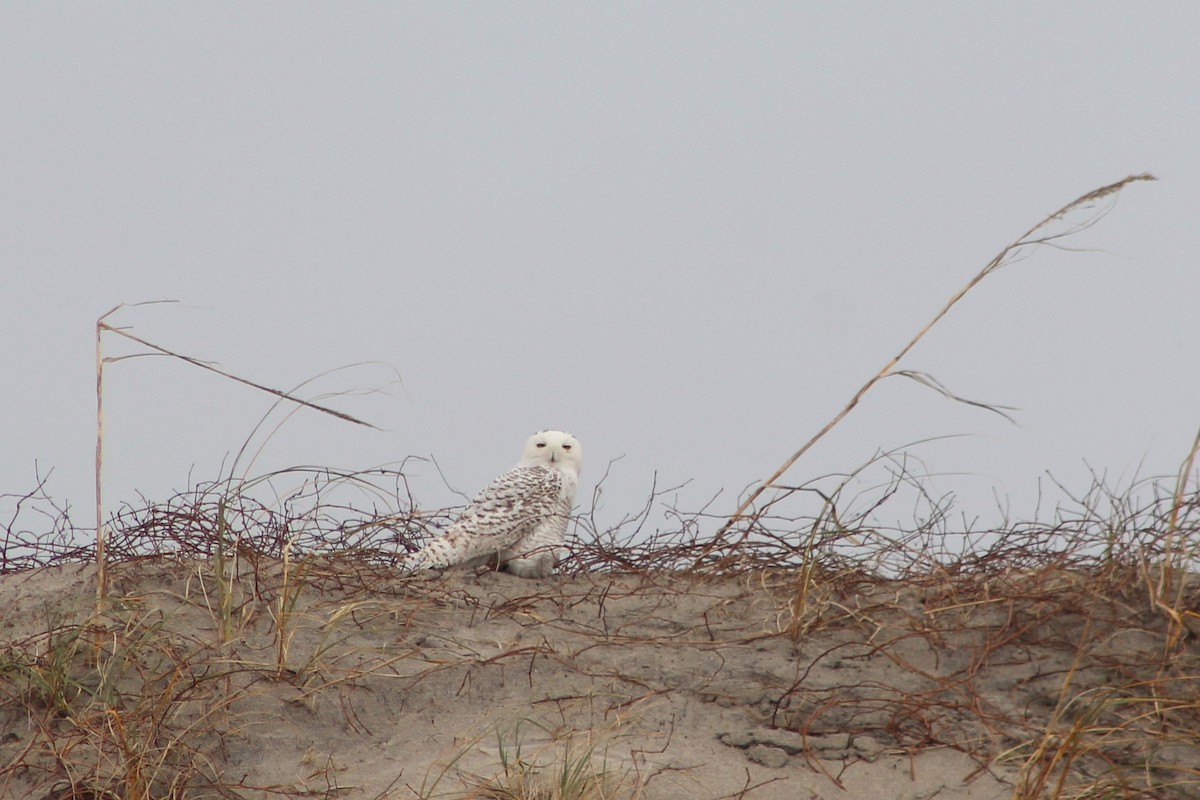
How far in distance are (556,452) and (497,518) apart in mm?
484

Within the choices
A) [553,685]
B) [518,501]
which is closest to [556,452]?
[518,501]

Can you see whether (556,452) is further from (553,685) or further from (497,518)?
(553,685)

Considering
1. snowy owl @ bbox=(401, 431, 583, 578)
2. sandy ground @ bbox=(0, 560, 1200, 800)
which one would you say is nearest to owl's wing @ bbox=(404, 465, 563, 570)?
snowy owl @ bbox=(401, 431, 583, 578)

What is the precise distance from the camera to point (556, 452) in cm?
584

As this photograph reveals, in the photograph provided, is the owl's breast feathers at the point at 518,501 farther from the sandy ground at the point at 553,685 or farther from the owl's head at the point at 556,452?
the sandy ground at the point at 553,685

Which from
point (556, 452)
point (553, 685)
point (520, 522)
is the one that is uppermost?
point (556, 452)

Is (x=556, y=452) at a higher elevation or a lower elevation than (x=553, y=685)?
higher

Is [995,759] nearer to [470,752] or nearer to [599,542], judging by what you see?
[470,752]

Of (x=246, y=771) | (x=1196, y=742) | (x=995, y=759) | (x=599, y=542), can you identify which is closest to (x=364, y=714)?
(x=246, y=771)

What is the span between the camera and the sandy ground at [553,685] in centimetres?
391

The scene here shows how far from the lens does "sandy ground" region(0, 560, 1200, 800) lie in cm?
391

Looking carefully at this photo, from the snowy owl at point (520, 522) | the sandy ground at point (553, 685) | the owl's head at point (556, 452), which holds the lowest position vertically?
the sandy ground at point (553, 685)

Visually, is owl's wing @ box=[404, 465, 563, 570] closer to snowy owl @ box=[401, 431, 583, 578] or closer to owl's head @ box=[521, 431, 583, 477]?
snowy owl @ box=[401, 431, 583, 578]

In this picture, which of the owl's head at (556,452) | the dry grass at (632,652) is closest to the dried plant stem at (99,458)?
the dry grass at (632,652)
